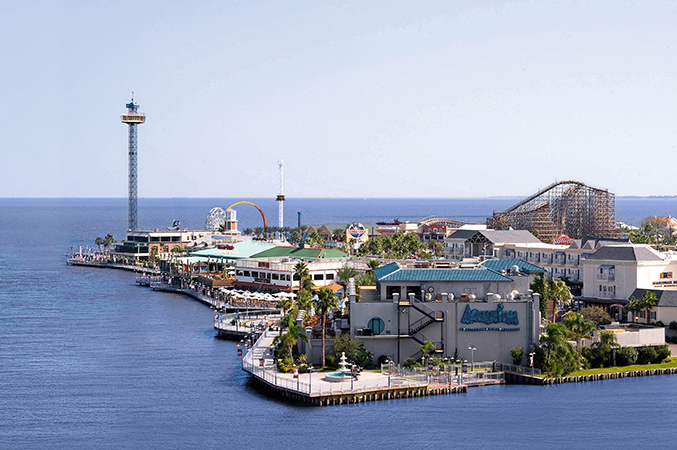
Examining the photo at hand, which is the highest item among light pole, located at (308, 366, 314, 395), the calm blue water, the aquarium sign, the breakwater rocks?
the aquarium sign

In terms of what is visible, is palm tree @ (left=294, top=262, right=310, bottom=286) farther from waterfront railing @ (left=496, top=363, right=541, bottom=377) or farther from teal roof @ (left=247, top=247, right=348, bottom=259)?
waterfront railing @ (left=496, top=363, right=541, bottom=377)

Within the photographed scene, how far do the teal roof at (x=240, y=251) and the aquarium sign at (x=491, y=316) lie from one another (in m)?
89.2

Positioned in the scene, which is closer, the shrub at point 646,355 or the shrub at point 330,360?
the shrub at point 330,360

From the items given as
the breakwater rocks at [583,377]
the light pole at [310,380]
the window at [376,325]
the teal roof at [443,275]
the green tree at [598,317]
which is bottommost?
the breakwater rocks at [583,377]

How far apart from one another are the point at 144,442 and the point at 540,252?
294 ft

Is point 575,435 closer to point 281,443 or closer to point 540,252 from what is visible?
point 281,443

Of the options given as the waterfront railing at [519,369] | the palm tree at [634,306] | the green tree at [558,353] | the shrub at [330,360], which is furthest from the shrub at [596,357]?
the shrub at [330,360]

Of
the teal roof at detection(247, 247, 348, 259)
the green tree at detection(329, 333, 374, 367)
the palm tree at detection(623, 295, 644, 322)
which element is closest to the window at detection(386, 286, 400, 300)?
the green tree at detection(329, 333, 374, 367)

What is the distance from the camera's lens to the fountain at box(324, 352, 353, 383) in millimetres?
71562

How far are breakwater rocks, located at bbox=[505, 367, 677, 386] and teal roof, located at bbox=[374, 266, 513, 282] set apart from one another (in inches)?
358

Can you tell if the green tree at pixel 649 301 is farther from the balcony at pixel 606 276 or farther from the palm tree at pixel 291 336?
the palm tree at pixel 291 336

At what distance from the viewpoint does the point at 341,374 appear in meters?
72.6

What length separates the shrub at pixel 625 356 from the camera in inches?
3206

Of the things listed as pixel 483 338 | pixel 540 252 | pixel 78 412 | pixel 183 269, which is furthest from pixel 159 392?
pixel 183 269
